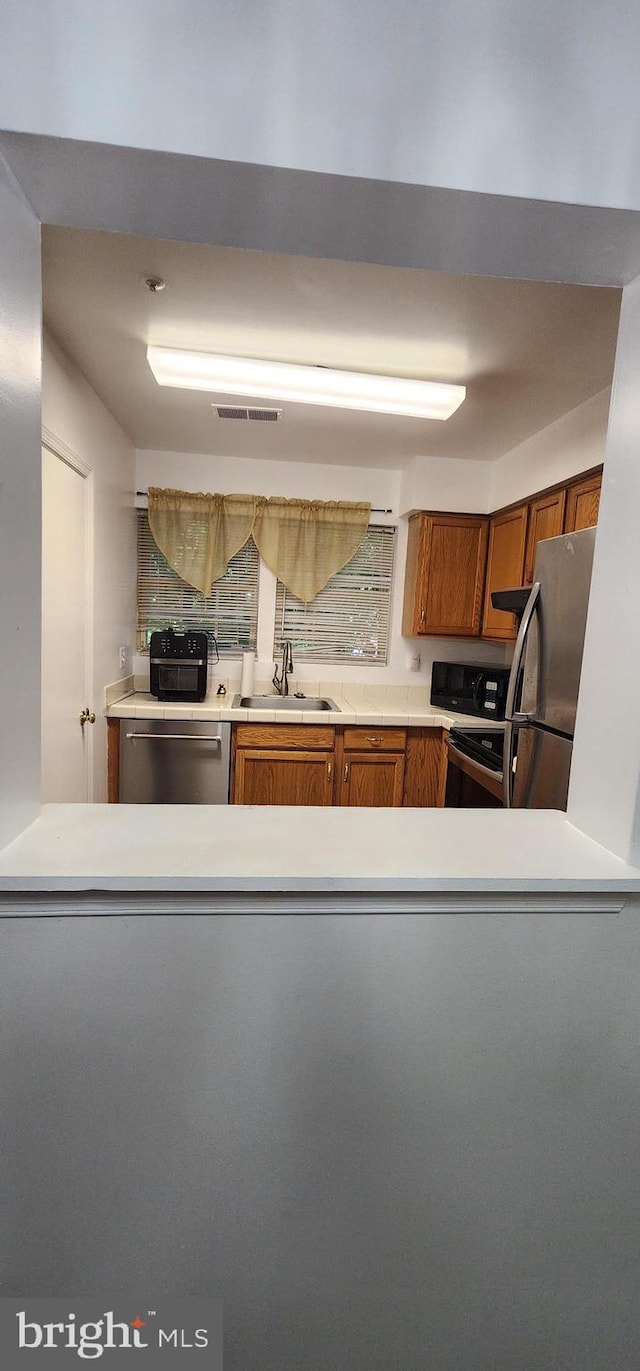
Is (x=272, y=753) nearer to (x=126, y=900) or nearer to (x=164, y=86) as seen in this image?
(x=126, y=900)

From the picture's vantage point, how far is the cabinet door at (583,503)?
227cm

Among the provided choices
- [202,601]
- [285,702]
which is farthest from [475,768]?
[202,601]

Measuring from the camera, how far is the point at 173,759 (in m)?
3.03

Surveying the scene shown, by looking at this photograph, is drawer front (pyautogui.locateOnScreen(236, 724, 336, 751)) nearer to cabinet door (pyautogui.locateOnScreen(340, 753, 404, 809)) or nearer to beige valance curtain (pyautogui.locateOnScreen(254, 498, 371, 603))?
cabinet door (pyautogui.locateOnScreen(340, 753, 404, 809))

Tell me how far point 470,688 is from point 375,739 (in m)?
0.62

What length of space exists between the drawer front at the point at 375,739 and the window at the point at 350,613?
0.74 m

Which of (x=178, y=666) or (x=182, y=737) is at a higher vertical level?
(x=178, y=666)

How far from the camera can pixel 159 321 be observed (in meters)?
1.91

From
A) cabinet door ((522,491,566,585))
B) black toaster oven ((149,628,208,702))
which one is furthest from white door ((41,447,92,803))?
cabinet door ((522,491,566,585))

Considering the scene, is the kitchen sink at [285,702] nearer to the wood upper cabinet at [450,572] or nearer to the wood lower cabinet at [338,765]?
the wood lower cabinet at [338,765]

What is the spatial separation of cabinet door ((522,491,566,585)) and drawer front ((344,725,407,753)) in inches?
41.9

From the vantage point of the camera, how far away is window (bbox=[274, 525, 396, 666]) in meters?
3.69

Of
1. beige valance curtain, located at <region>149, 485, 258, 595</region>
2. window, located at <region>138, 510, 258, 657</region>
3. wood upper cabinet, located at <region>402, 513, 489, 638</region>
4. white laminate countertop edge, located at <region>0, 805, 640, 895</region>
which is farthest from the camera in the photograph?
window, located at <region>138, 510, 258, 657</region>

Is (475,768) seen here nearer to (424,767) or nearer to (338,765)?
(424,767)
